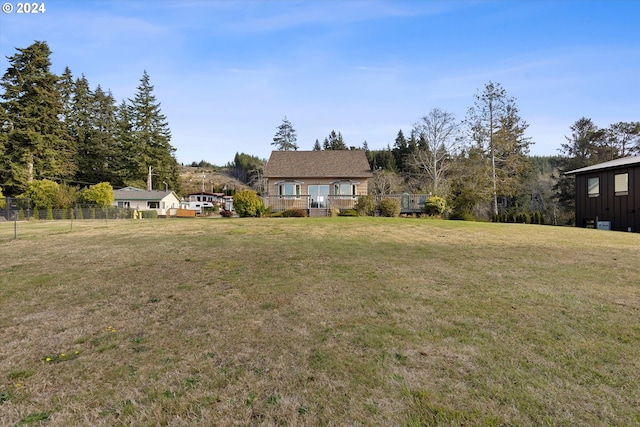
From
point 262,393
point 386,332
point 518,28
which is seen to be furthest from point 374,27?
point 262,393

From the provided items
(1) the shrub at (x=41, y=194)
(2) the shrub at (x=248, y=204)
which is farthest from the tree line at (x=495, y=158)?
(1) the shrub at (x=41, y=194)

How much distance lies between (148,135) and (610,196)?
5464cm

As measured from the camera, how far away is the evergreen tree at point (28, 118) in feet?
116

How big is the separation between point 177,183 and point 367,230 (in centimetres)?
5317

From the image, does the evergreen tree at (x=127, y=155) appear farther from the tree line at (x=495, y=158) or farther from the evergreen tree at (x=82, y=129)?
the tree line at (x=495, y=158)

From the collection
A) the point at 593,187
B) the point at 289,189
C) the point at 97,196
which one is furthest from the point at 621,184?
the point at 97,196

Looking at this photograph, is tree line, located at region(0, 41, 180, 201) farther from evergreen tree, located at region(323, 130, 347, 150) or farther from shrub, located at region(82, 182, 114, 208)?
evergreen tree, located at region(323, 130, 347, 150)

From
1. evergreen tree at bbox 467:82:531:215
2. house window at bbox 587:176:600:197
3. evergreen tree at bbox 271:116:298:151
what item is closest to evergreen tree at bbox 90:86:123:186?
evergreen tree at bbox 271:116:298:151

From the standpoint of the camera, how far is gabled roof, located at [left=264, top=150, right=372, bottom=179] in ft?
85.4

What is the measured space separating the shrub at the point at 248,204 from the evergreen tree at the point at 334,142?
1830 inches

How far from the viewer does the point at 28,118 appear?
35719 millimetres

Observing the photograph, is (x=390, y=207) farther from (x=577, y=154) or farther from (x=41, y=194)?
(x=41, y=194)

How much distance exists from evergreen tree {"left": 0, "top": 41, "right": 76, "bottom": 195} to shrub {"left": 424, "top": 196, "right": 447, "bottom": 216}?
1611 inches

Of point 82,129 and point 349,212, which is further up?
point 82,129
